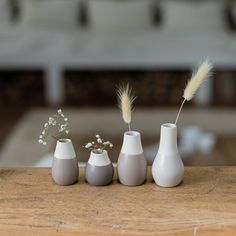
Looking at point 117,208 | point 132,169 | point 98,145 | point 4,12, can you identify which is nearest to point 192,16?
point 4,12

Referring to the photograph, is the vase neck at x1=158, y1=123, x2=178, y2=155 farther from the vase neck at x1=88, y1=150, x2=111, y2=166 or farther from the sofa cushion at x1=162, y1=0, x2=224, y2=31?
the sofa cushion at x1=162, y1=0, x2=224, y2=31

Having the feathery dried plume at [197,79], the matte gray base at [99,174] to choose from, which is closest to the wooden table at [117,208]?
the matte gray base at [99,174]

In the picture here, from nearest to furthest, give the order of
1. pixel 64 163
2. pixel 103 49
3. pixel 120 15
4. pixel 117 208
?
pixel 117 208 < pixel 64 163 < pixel 103 49 < pixel 120 15

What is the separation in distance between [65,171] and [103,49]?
10.8 feet

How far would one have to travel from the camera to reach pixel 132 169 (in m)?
1.36

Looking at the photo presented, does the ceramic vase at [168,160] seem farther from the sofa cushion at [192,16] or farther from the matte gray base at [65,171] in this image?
the sofa cushion at [192,16]

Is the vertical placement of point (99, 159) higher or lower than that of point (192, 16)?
lower

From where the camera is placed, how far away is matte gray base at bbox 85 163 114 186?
1371 mm

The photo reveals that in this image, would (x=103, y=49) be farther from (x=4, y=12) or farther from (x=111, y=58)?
(x=4, y=12)

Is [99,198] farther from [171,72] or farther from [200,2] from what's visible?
[200,2]

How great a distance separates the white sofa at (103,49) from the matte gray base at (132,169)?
329 centimetres

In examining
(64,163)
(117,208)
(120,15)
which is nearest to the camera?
(117,208)

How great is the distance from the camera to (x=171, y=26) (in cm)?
Result: 491

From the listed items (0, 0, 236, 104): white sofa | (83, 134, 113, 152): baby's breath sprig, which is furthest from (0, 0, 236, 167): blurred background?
(83, 134, 113, 152): baby's breath sprig
